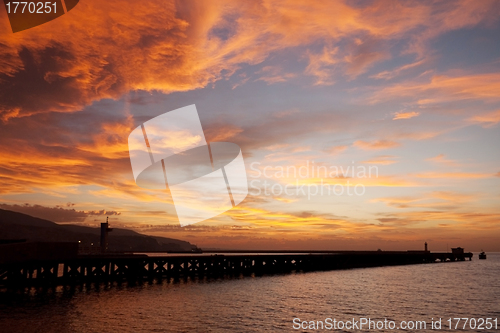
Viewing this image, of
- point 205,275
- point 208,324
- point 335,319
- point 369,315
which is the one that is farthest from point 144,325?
point 205,275

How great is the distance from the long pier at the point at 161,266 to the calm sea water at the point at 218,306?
18.0ft

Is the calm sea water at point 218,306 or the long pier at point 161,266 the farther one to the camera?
the long pier at point 161,266

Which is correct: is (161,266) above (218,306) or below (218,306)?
above

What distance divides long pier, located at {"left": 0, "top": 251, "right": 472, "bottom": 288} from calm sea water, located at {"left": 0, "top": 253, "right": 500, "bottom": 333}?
5.49 meters

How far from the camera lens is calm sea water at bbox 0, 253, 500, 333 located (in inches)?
1194

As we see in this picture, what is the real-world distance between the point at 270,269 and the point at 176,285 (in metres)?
40.5

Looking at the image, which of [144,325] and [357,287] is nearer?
[144,325]

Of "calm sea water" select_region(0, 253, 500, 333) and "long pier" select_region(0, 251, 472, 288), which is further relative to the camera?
"long pier" select_region(0, 251, 472, 288)

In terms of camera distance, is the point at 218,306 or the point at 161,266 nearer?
the point at 218,306

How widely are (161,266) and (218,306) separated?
31.7 metres

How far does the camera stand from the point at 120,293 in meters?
46.8

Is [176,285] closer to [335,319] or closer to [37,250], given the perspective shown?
[37,250]

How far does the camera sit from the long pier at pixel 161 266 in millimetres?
53094

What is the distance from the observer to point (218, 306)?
39.7 meters
